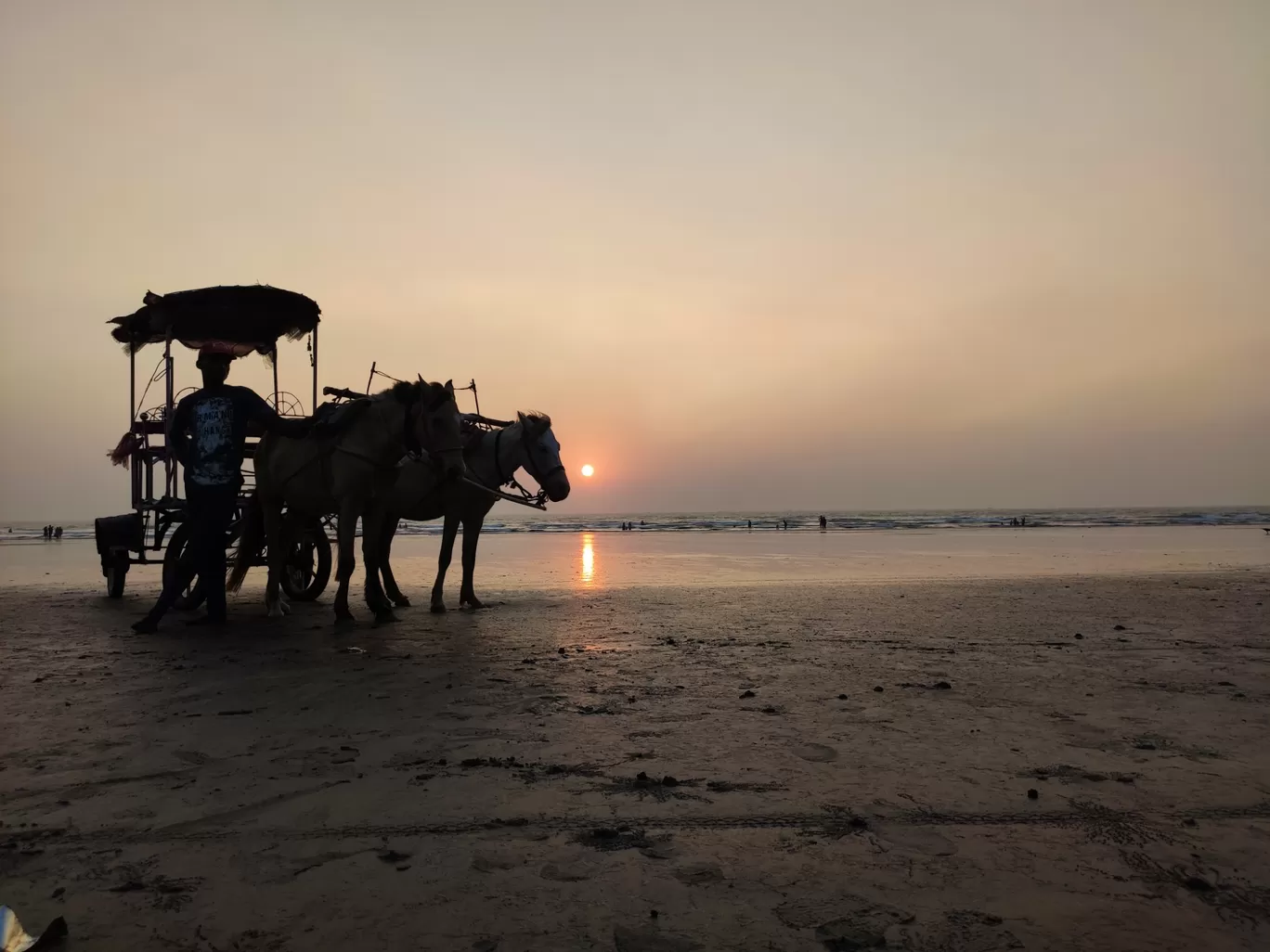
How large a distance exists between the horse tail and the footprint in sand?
26.8 ft

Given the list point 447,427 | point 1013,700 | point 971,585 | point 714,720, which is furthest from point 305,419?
point 971,585

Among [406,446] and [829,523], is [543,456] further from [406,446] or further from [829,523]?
[829,523]

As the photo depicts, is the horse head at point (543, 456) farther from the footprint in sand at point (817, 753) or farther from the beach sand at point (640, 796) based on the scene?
the footprint in sand at point (817, 753)

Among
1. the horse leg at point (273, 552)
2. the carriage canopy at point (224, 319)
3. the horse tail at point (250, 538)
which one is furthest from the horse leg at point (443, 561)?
the carriage canopy at point (224, 319)

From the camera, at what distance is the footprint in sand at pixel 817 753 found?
3.83 meters

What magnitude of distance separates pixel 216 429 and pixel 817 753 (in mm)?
7224

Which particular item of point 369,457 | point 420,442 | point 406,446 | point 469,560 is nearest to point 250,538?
point 469,560

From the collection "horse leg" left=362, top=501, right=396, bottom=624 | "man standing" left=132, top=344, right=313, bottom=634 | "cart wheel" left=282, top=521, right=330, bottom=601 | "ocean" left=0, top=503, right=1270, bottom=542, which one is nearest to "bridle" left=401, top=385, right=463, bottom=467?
"horse leg" left=362, top=501, right=396, bottom=624

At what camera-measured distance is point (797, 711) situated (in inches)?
188

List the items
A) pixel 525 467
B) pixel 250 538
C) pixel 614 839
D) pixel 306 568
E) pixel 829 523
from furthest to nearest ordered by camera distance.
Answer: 1. pixel 829 523
2. pixel 306 568
3. pixel 525 467
4. pixel 250 538
5. pixel 614 839

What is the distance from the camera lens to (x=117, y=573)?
11.9 meters

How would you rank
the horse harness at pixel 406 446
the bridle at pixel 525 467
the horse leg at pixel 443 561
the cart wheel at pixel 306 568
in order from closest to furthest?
1. the horse harness at pixel 406 446
2. the horse leg at pixel 443 561
3. the bridle at pixel 525 467
4. the cart wheel at pixel 306 568

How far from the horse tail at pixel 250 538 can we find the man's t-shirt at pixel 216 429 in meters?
1.62

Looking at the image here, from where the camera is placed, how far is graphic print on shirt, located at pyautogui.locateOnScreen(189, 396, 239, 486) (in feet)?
27.0
